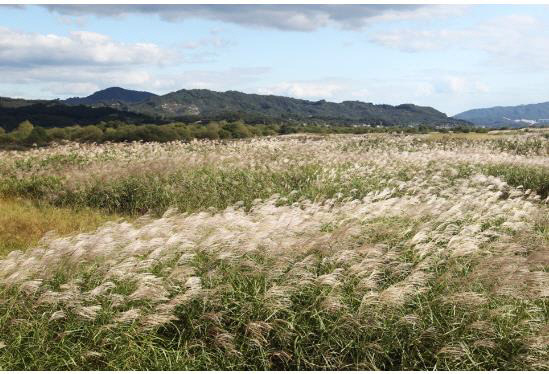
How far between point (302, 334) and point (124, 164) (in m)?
12.5

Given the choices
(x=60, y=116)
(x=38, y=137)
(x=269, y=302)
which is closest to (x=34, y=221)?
(x=269, y=302)

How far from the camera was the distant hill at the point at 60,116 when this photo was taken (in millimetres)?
130000

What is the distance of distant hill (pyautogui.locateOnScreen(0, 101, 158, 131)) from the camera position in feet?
427

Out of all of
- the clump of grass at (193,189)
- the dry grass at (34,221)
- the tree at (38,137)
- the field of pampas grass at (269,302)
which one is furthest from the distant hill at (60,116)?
the field of pampas grass at (269,302)

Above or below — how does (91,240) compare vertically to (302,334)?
above

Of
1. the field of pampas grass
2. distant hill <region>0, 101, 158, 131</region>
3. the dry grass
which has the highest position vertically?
distant hill <region>0, 101, 158, 131</region>

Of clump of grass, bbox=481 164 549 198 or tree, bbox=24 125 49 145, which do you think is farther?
tree, bbox=24 125 49 145

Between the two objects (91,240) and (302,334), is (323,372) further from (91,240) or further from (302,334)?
(91,240)

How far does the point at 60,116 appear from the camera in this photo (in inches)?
5581

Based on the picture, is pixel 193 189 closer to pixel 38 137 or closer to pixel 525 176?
pixel 525 176

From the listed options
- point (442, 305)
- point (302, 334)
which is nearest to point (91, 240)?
point (302, 334)

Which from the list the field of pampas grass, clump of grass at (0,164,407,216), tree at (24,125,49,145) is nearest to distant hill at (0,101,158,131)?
tree at (24,125,49,145)

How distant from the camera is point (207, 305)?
18.5 feet

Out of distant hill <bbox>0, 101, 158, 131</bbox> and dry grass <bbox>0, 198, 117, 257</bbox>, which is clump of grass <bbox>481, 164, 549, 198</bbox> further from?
distant hill <bbox>0, 101, 158, 131</bbox>
